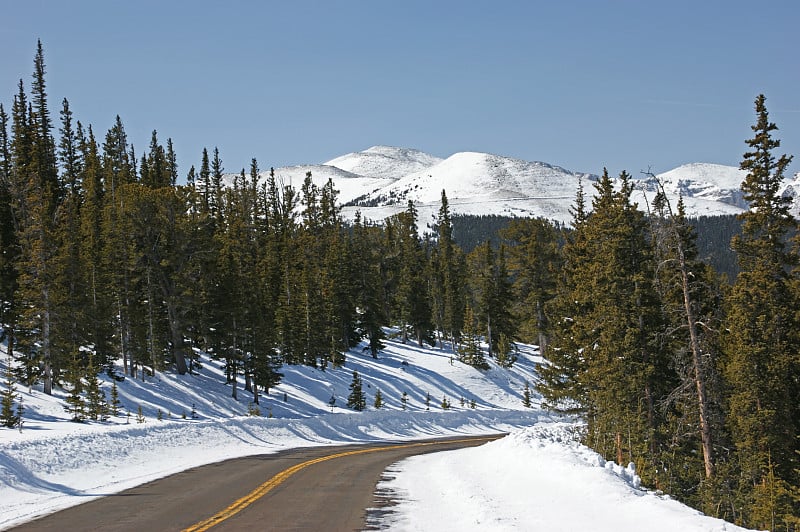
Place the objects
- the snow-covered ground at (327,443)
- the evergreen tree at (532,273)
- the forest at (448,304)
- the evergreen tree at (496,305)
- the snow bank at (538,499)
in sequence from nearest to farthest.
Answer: the snow bank at (538,499), the snow-covered ground at (327,443), the forest at (448,304), the evergreen tree at (532,273), the evergreen tree at (496,305)

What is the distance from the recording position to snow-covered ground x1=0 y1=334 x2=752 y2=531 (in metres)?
12.4

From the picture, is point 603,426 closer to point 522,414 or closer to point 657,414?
point 657,414

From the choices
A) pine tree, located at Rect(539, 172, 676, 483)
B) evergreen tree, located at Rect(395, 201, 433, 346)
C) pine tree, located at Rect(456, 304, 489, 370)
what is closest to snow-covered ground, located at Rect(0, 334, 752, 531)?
pine tree, located at Rect(539, 172, 676, 483)

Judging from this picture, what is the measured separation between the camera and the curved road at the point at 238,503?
12.6 metres

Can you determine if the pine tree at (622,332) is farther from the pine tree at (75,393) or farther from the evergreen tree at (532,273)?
the evergreen tree at (532,273)

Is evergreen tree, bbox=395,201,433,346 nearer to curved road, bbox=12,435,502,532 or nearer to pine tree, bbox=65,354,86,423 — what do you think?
pine tree, bbox=65,354,86,423

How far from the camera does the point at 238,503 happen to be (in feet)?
49.3

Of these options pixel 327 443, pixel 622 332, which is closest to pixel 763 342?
pixel 622 332

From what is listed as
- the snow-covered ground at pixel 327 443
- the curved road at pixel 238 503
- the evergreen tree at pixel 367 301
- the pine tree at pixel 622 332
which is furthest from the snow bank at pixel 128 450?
the evergreen tree at pixel 367 301

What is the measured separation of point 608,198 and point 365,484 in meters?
20.6

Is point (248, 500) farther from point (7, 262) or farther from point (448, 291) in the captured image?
point (448, 291)

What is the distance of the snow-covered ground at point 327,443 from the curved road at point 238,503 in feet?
2.49

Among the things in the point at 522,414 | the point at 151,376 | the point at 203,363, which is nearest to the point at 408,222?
the point at 522,414

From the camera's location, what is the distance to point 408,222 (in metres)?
110
